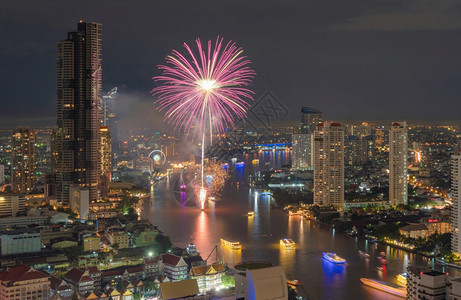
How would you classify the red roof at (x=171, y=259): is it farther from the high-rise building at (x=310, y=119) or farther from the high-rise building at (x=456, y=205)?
the high-rise building at (x=310, y=119)

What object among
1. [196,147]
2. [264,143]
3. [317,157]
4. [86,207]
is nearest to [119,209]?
[86,207]

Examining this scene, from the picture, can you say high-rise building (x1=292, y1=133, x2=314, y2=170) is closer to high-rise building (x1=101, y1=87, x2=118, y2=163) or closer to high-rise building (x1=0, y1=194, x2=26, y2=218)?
high-rise building (x1=101, y1=87, x2=118, y2=163)

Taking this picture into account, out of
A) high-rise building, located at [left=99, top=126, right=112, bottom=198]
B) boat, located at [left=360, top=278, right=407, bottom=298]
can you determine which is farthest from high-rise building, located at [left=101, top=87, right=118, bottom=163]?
boat, located at [left=360, top=278, right=407, bottom=298]

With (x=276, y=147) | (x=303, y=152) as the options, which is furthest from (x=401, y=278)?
(x=276, y=147)

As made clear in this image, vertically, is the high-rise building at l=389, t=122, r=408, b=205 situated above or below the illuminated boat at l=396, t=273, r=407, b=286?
above

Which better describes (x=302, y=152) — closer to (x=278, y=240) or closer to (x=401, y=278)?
(x=278, y=240)

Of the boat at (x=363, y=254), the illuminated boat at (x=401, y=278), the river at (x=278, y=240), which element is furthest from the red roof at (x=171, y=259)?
the boat at (x=363, y=254)

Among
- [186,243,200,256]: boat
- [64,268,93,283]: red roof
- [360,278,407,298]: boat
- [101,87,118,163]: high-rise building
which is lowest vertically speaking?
[360,278,407,298]: boat
